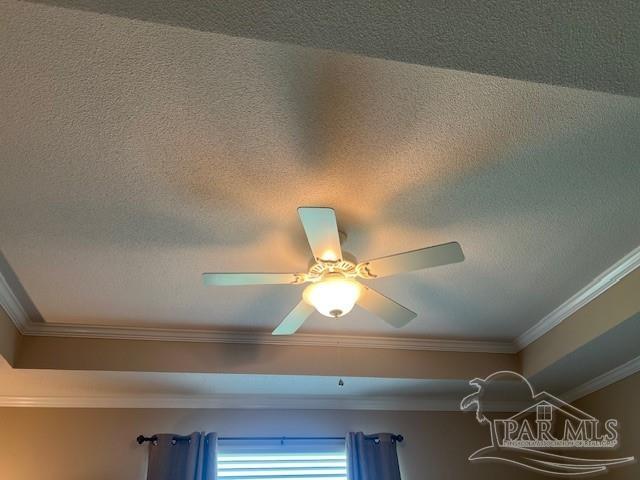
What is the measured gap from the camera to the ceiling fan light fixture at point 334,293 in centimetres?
204

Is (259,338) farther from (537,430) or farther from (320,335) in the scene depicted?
(537,430)

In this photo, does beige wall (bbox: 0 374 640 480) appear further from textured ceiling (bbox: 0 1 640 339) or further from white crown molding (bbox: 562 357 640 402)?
textured ceiling (bbox: 0 1 640 339)

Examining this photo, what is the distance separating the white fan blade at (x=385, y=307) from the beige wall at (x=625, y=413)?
1653mm

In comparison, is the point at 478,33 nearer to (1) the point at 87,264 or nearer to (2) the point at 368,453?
(1) the point at 87,264

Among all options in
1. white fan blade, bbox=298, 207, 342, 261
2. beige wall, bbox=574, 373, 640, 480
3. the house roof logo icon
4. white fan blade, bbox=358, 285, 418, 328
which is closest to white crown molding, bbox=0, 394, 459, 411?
the house roof logo icon

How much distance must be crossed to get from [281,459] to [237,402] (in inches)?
17.1

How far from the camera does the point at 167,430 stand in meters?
3.35

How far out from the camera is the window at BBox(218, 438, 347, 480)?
331 centimetres

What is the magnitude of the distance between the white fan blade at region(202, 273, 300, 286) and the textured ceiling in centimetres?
20

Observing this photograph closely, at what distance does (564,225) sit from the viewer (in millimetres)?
2223

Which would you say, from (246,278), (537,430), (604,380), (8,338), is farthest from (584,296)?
(8,338)

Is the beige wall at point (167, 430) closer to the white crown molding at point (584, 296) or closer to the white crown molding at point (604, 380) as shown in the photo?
the white crown molding at point (604, 380)

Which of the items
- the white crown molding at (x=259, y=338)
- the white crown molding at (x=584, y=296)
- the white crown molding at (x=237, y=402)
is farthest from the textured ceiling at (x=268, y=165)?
the white crown molding at (x=237, y=402)

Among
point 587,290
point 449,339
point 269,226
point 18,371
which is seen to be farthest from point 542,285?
point 18,371
